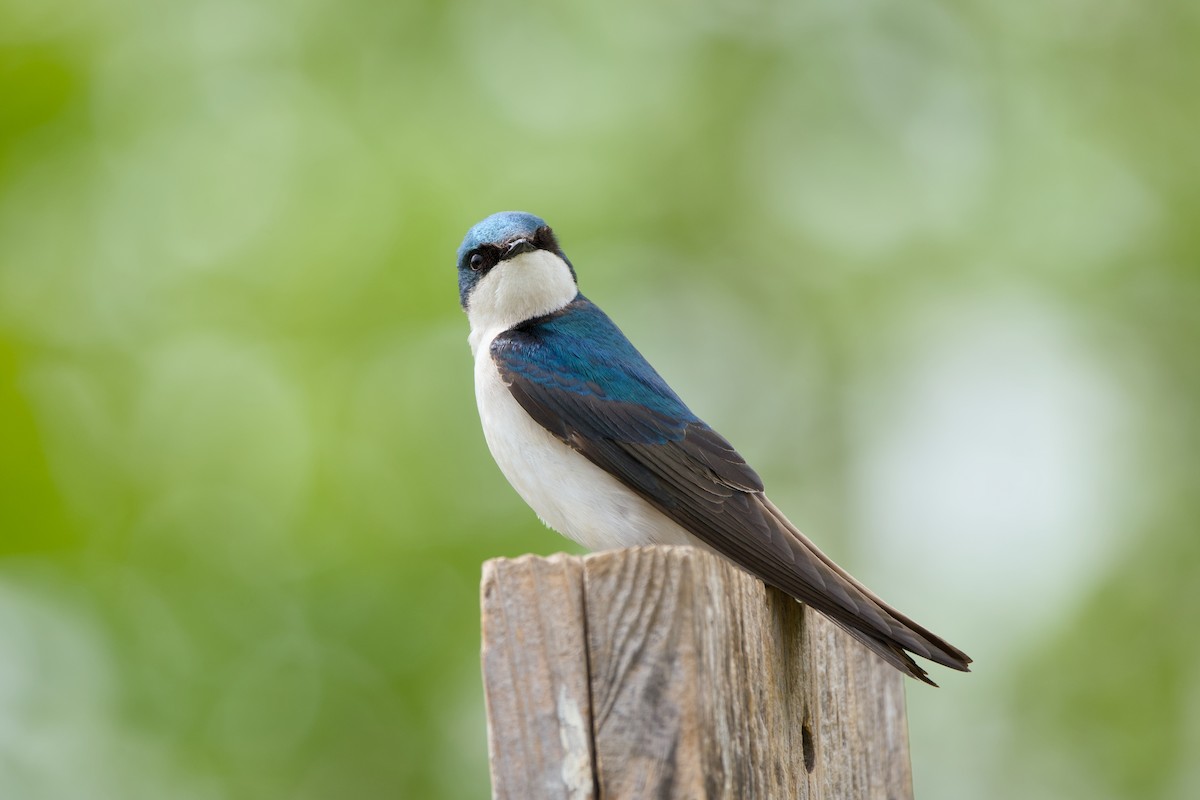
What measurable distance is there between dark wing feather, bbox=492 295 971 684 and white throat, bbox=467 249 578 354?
6.2 inches

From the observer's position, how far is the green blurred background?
7570mm

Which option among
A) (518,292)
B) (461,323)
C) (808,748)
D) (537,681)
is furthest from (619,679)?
(461,323)

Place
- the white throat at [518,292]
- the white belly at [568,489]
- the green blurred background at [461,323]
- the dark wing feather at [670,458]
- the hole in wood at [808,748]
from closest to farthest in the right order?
1. the hole in wood at [808,748]
2. the dark wing feather at [670,458]
3. the white belly at [568,489]
4. the white throat at [518,292]
5. the green blurred background at [461,323]

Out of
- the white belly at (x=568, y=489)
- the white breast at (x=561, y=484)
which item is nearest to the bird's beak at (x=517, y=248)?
the white breast at (x=561, y=484)

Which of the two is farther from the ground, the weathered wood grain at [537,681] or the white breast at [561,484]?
the white breast at [561,484]

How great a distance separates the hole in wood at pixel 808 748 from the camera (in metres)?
2.55

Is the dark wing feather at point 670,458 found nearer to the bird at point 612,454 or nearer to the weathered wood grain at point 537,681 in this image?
the bird at point 612,454

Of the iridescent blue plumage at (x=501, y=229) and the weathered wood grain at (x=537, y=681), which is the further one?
the iridescent blue plumage at (x=501, y=229)

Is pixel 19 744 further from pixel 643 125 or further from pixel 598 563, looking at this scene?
pixel 598 563

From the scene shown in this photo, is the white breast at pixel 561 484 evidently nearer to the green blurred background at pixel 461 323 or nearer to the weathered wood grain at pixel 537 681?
the weathered wood grain at pixel 537 681

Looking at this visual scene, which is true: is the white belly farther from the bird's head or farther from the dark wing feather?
the bird's head

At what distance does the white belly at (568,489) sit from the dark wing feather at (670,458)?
5 centimetres

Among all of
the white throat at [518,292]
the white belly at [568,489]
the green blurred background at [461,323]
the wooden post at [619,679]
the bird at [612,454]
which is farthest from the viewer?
the green blurred background at [461,323]

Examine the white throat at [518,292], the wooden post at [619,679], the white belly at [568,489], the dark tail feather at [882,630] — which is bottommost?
the wooden post at [619,679]
